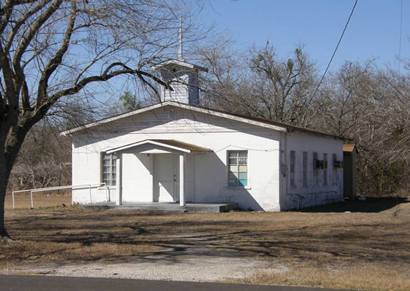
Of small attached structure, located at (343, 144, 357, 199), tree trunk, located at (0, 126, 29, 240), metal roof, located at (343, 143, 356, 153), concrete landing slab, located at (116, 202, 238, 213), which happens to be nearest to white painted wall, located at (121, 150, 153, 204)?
concrete landing slab, located at (116, 202, 238, 213)

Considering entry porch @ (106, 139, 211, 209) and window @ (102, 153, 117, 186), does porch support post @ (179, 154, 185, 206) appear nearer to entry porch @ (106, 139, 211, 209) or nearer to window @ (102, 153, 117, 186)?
entry porch @ (106, 139, 211, 209)

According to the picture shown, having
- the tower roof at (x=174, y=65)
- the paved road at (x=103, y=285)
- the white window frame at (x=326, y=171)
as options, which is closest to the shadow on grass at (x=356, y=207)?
the white window frame at (x=326, y=171)

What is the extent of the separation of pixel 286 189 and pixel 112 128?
7806mm

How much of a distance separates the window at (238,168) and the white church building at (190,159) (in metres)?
0.04

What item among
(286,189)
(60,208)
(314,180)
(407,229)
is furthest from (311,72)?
(407,229)

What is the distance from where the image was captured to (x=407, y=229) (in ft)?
64.6

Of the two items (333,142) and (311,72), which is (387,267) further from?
(311,72)

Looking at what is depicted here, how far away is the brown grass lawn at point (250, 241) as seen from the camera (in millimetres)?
11922

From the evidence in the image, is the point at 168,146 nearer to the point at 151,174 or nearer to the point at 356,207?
the point at 151,174

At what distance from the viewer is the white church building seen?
26.9m

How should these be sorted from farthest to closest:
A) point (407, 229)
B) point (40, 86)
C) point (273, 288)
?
point (407, 229) → point (40, 86) → point (273, 288)

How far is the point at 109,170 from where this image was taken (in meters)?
29.7

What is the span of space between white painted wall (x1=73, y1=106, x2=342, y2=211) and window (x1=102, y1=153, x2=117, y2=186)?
0.29 metres

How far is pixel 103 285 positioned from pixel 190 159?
17.7 meters
